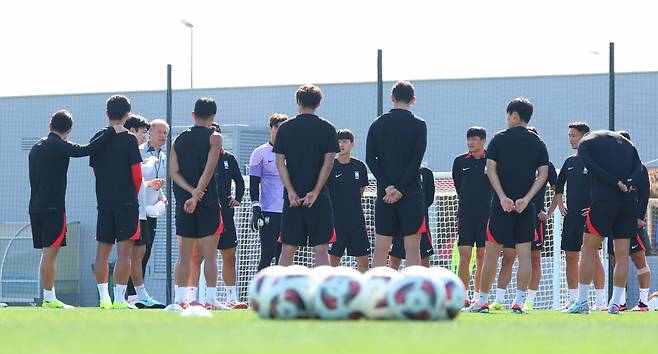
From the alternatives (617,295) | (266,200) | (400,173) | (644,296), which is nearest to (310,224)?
(400,173)

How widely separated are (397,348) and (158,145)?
8.35 m

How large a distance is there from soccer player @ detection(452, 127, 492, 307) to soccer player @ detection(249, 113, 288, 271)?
1.97m

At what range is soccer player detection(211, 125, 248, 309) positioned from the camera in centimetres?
1330

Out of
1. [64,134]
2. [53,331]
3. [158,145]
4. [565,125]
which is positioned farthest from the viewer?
[565,125]

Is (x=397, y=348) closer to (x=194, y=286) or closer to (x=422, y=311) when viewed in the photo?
(x=422, y=311)

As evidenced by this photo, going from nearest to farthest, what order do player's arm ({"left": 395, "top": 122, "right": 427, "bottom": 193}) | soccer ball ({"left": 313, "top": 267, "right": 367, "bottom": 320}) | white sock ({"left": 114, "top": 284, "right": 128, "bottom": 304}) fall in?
soccer ball ({"left": 313, "top": 267, "right": 367, "bottom": 320})
player's arm ({"left": 395, "top": 122, "right": 427, "bottom": 193})
white sock ({"left": 114, "top": 284, "right": 128, "bottom": 304})

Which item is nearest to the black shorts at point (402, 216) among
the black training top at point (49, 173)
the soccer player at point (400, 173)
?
the soccer player at point (400, 173)

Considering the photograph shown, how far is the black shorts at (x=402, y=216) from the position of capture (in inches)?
444

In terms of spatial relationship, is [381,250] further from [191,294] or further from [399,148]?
[191,294]

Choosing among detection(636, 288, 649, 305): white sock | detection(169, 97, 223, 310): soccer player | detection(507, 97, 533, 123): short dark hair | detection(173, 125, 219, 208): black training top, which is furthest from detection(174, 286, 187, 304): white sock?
detection(636, 288, 649, 305): white sock

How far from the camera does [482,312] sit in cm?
1207

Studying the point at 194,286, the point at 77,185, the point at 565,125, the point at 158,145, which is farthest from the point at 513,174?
the point at 77,185

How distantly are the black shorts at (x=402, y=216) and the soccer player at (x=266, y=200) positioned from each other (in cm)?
244

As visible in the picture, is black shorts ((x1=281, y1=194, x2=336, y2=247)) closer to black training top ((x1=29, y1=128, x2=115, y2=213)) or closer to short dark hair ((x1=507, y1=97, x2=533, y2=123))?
short dark hair ((x1=507, y1=97, x2=533, y2=123))
